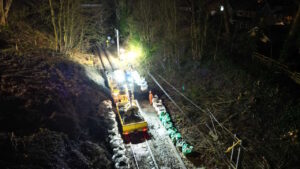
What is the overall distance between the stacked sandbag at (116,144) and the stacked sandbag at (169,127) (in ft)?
9.56

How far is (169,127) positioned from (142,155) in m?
2.57

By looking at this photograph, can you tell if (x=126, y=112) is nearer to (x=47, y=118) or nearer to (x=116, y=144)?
(x=116, y=144)

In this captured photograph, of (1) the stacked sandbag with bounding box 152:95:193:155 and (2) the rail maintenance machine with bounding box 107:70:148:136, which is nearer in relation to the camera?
(1) the stacked sandbag with bounding box 152:95:193:155

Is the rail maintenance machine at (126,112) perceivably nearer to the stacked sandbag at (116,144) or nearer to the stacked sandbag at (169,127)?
the stacked sandbag at (116,144)

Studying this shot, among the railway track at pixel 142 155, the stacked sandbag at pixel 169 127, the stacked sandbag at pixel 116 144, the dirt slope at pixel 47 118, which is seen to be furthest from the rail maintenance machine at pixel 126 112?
the stacked sandbag at pixel 169 127

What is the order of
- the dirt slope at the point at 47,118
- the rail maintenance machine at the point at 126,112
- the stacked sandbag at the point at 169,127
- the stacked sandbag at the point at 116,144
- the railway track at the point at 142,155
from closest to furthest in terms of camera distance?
the dirt slope at the point at 47,118, the stacked sandbag at the point at 116,144, the railway track at the point at 142,155, the stacked sandbag at the point at 169,127, the rail maintenance machine at the point at 126,112

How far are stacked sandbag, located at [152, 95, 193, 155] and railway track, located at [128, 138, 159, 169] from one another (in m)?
1.55

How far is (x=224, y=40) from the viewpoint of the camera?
15664 mm

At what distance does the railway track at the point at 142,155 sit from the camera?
10539 millimetres

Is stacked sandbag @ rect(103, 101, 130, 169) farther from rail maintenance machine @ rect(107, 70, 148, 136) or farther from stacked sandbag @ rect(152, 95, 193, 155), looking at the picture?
stacked sandbag @ rect(152, 95, 193, 155)

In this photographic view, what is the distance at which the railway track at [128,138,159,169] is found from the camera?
1054cm

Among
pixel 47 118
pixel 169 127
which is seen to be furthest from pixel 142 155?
pixel 47 118

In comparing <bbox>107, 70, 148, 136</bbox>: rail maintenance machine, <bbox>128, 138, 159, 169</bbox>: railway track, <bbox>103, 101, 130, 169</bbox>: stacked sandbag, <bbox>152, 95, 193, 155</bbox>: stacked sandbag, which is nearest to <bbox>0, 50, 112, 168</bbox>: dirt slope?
<bbox>103, 101, 130, 169</bbox>: stacked sandbag

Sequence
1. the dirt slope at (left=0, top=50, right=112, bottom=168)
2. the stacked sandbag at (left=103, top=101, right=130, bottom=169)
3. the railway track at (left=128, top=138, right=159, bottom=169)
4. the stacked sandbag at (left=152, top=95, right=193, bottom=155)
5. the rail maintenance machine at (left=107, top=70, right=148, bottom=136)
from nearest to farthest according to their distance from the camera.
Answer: the dirt slope at (left=0, top=50, right=112, bottom=168) → the stacked sandbag at (left=103, top=101, right=130, bottom=169) → the railway track at (left=128, top=138, right=159, bottom=169) → the stacked sandbag at (left=152, top=95, right=193, bottom=155) → the rail maintenance machine at (left=107, top=70, right=148, bottom=136)
